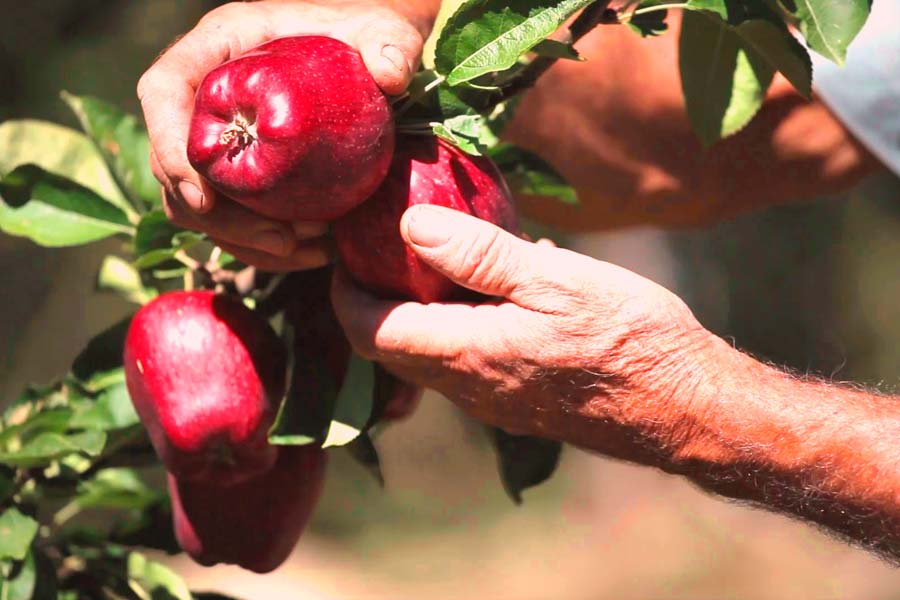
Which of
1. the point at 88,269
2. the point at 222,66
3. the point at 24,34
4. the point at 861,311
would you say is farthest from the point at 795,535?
the point at 222,66

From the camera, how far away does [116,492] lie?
4.25ft

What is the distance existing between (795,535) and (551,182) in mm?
3312

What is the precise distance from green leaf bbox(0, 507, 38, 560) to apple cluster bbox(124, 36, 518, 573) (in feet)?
0.48

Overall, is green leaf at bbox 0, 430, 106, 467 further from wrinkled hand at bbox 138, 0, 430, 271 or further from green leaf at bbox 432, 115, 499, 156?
green leaf at bbox 432, 115, 499, 156

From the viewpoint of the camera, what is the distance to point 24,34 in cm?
355

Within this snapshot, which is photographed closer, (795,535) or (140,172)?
(140,172)

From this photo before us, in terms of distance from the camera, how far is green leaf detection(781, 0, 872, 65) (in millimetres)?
1011

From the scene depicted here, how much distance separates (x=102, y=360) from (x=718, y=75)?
2.34 feet

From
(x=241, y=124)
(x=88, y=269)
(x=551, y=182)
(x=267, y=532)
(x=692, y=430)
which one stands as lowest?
(x=88, y=269)

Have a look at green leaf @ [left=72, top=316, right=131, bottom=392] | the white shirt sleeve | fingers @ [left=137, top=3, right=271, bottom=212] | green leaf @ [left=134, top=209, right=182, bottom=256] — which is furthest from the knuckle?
the white shirt sleeve

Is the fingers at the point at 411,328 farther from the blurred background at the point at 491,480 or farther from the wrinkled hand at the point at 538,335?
the blurred background at the point at 491,480

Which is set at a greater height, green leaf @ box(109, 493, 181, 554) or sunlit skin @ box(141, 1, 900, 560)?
sunlit skin @ box(141, 1, 900, 560)

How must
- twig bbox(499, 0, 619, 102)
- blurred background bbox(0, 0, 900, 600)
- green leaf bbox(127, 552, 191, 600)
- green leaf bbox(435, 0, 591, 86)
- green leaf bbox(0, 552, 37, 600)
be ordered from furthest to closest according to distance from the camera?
blurred background bbox(0, 0, 900, 600), green leaf bbox(127, 552, 191, 600), green leaf bbox(0, 552, 37, 600), twig bbox(499, 0, 619, 102), green leaf bbox(435, 0, 591, 86)

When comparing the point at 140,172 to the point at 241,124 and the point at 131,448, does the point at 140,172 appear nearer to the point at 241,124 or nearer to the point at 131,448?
the point at 131,448
